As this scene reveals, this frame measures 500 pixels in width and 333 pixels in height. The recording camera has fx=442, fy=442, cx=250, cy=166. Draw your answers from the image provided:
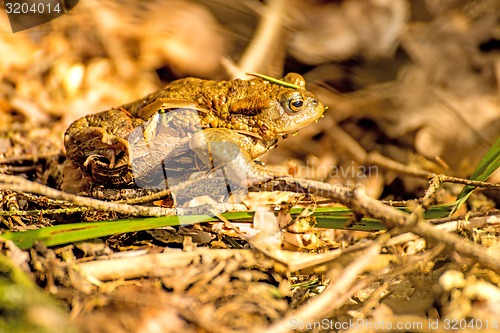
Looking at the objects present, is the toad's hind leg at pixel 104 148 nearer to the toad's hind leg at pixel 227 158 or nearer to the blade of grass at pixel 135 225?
the toad's hind leg at pixel 227 158

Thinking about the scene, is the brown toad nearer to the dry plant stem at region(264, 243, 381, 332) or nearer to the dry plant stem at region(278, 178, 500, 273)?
the dry plant stem at region(278, 178, 500, 273)

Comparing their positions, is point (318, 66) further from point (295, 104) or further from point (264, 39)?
point (295, 104)

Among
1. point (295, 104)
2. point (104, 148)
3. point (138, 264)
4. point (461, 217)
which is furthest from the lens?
point (295, 104)

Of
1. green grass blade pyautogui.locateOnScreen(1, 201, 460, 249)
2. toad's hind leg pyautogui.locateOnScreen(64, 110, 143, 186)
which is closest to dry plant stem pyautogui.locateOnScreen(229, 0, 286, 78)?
toad's hind leg pyautogui.locateOnScreen(64, 110, 143, 186)

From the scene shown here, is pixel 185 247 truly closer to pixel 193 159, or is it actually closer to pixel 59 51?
pixel 193 159

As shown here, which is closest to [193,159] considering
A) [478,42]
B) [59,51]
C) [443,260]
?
[443,260]

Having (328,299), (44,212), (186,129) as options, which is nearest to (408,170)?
(186,129)

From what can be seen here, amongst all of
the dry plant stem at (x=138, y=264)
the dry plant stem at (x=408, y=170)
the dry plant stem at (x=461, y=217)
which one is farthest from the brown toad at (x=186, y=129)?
the dry plant stem at (x=461, y=217)
